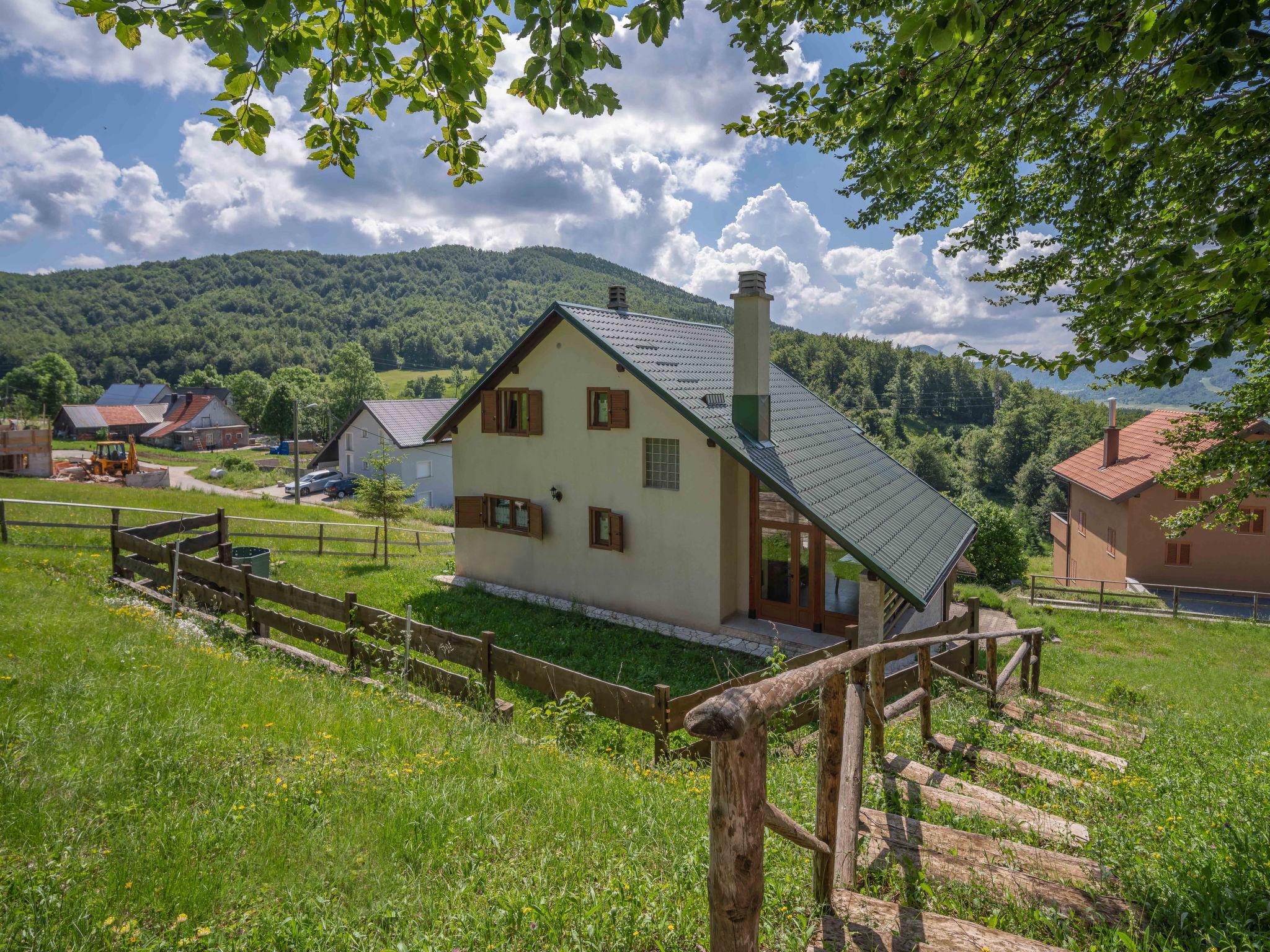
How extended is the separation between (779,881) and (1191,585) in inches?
1200

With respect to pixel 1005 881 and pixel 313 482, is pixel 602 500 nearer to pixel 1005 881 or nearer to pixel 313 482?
pixel 1005 881

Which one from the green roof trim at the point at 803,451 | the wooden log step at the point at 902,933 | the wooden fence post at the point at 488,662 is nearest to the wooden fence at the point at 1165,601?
the green roof trim at the point at 803,451

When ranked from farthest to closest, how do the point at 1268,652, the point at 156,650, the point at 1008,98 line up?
1. the point at 1268,652
2. the point at 156,650
3. the point at 1008,98

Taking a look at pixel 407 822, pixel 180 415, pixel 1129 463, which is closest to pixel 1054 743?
pixel 407 822

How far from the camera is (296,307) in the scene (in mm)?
131375

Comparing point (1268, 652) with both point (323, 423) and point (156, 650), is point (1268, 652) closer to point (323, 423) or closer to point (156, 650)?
point (156, 650)

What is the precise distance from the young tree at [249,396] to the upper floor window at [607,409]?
81.4 m

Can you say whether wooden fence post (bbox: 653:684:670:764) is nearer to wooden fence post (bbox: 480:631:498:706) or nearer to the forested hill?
wooden fence post (bbox: 480:631:498:706)

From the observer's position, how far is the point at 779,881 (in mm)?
2932

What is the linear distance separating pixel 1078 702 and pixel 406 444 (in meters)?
37.0

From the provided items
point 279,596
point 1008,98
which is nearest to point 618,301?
point 279,596

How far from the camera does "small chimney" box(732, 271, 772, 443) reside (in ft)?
41.6

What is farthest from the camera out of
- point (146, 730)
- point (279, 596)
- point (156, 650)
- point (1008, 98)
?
point (279, 596)

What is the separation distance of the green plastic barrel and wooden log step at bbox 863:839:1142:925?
1263cm
